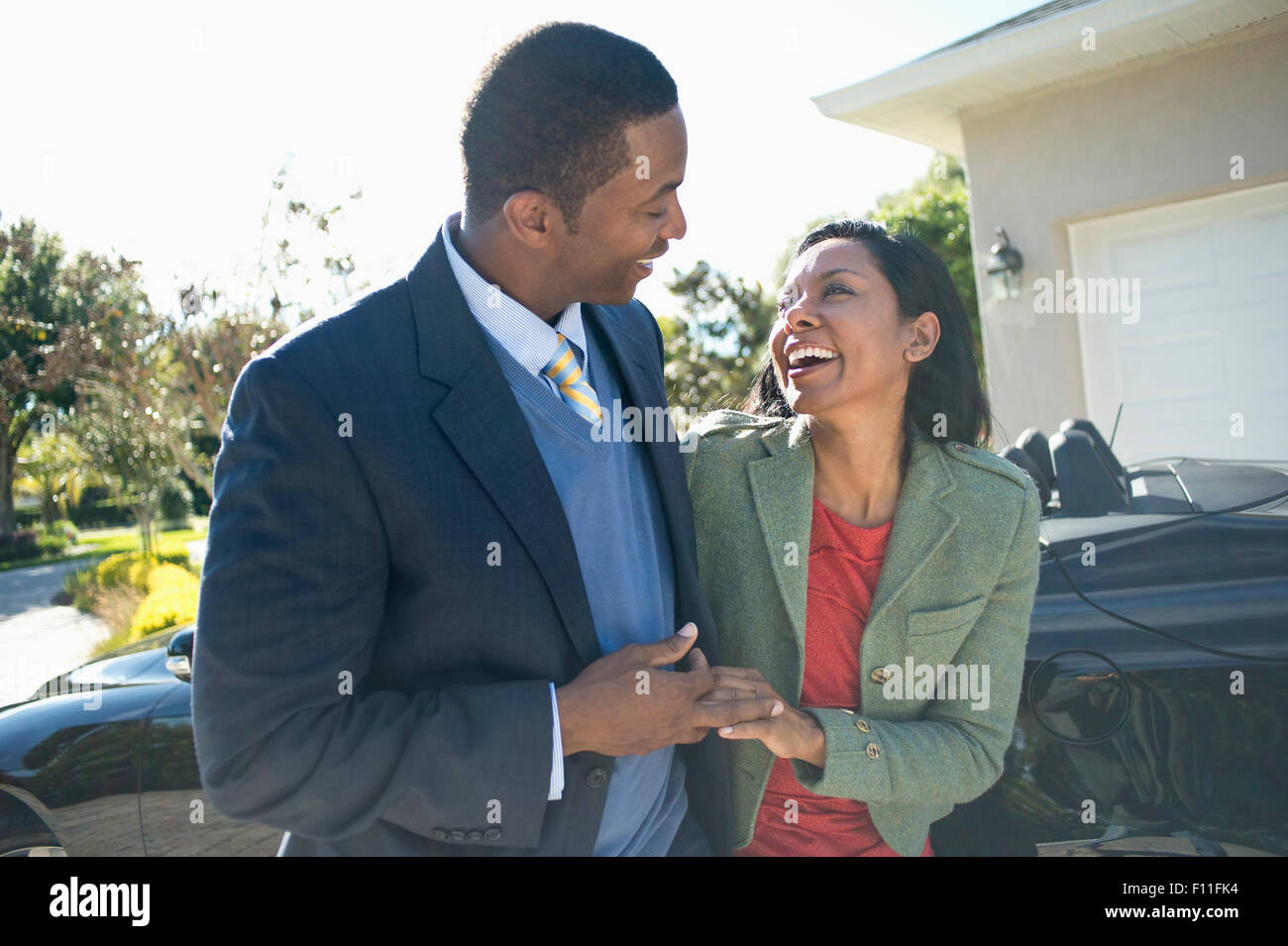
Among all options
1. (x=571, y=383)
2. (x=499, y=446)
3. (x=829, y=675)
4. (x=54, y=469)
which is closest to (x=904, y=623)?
(x=829, y=675)

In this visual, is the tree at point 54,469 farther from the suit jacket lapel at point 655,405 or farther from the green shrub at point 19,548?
the suit jacket lapel at point 655,405

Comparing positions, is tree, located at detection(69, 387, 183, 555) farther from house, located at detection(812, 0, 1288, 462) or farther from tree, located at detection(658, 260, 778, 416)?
house, located at detection(812, 0, 1288, 462)

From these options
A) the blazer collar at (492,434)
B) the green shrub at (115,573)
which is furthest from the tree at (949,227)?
the green shrub at (115,573)

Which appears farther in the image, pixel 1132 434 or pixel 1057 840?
pixel 1132 434

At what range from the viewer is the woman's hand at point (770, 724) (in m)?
1.67

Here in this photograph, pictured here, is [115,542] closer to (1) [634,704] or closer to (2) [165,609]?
(2) [165,609]

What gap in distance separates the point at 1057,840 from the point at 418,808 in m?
1.76

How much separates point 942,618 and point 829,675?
0.81ft

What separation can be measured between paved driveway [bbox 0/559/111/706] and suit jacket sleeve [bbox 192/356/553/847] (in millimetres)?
6427

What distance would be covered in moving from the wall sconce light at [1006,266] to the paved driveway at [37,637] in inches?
286
